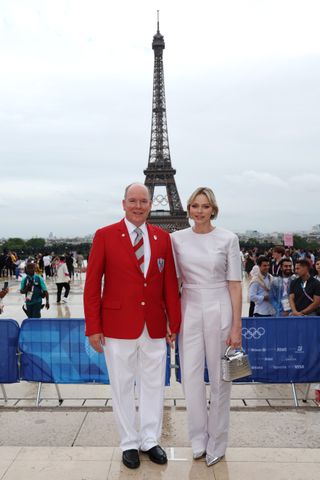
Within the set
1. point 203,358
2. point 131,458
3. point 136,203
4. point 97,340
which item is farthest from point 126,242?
point 131,458

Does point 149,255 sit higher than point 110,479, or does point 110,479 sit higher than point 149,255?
point 149,255

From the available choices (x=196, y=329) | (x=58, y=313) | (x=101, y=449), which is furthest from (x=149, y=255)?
(x=58, y=313)

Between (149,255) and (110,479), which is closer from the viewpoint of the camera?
(110,479)

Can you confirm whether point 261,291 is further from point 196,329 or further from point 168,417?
point 196,329

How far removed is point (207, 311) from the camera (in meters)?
3.33

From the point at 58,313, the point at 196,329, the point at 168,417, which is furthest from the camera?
the point at 58,313

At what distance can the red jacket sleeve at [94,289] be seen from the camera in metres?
3.38

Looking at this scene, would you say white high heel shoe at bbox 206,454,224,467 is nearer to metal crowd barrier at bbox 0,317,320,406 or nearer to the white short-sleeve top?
the white short-sleeve top

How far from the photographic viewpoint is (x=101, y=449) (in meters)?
3.60

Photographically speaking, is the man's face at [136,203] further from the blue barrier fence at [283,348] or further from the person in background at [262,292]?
the person in background at [262,292]

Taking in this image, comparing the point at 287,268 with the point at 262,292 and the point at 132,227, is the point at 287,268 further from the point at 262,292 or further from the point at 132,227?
the point at 132,227

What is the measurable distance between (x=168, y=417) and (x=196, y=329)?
1.47 metres

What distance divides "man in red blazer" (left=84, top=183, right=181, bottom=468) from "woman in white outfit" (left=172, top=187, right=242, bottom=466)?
5.4 inches

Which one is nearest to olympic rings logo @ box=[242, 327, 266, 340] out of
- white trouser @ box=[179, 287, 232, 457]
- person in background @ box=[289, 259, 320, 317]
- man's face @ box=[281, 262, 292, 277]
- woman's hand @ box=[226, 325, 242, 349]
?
person in background @ box=[289, 259, 320, 317]
